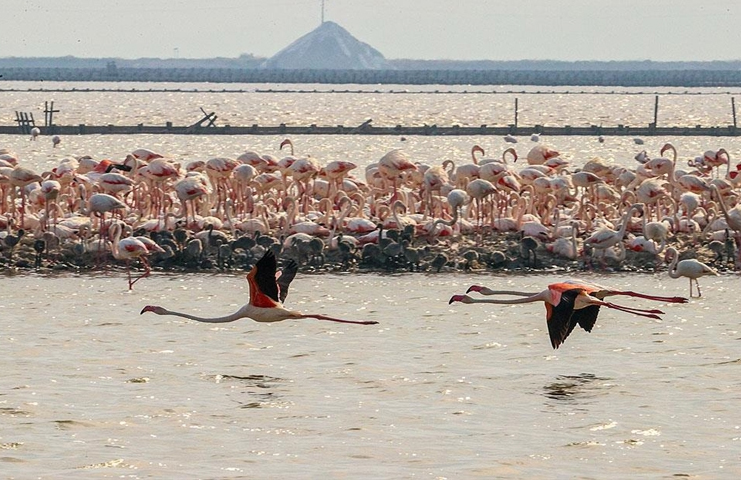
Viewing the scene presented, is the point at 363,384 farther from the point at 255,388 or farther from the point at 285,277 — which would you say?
the point at 285,277

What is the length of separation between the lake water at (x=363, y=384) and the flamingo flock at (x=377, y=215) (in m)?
0.78

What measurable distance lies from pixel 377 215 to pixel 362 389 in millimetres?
11255

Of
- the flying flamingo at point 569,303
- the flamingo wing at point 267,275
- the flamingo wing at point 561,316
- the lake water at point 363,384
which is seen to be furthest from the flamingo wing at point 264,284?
the flamingo wing at point 561,316

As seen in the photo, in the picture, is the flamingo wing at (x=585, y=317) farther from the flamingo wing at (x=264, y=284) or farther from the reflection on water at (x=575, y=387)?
the flamingo wing at (x=264, y=284)

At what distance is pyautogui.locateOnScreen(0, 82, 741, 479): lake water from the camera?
479 inches

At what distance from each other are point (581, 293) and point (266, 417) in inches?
120

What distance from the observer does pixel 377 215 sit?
85.0ft

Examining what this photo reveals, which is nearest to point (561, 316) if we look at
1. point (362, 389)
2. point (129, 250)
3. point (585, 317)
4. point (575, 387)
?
point (585, 317)

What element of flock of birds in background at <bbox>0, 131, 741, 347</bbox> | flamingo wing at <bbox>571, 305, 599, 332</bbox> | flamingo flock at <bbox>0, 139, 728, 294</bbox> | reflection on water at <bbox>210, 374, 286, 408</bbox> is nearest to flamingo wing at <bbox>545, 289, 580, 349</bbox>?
flamingo wing at <bbox>571, 305, 599, 332</bbox>

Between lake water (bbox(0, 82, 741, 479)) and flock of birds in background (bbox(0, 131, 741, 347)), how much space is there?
0.96 m

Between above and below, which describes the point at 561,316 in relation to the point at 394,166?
below

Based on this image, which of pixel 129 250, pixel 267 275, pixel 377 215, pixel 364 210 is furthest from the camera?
pixel 364 210

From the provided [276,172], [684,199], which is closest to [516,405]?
[684,199]

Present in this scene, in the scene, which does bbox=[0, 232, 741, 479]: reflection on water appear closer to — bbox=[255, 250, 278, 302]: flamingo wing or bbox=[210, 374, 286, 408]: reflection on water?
bbox=[210, 374, 286, 408]: reflection on water
